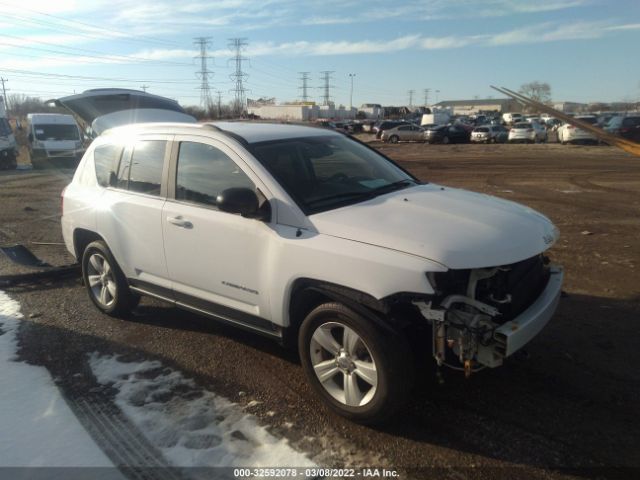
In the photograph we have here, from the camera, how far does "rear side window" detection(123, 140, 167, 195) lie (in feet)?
14.5

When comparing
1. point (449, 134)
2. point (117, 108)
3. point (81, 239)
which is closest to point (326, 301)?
point (81, 239)

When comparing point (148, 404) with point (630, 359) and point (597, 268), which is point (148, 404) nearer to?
point (630, 359)

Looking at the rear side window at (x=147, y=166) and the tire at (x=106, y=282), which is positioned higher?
the rear side window at (x=147, y=166)

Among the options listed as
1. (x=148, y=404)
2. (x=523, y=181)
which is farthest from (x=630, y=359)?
(x=523, y=181)

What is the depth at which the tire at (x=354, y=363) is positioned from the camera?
300cm

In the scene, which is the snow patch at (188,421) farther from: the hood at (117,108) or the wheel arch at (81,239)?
the hood at (117,108)

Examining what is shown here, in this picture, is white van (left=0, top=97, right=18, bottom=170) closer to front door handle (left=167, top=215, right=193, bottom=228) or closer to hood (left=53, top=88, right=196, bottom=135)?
hood (left=53, top=88, right=196, bottom=135)

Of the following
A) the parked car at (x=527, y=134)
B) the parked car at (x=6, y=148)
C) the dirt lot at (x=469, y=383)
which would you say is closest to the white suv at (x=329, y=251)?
the dirt lot at (x=469, y=383)

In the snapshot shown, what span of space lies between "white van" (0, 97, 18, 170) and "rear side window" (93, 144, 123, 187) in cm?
2139

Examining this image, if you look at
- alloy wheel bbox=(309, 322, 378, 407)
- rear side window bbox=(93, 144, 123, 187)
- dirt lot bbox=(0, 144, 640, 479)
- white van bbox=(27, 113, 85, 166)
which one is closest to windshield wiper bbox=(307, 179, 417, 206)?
alloy wheel bbox=(309, 322, 378, 407)

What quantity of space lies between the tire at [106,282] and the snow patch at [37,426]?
3.31 feet

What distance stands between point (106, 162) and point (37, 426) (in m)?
2.67

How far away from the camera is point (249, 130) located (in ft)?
14.0

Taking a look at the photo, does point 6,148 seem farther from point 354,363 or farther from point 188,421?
point 354,363
